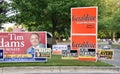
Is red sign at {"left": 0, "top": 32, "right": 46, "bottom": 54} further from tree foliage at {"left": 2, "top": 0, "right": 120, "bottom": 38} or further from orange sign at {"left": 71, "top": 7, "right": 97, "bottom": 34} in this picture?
tree foliage at {"left": 2, "top": 0, "right": 120, "bottom": 38}

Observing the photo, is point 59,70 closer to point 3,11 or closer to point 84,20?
point 84,20

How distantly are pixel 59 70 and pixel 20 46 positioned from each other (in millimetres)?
2944

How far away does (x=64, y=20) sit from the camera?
3494cm

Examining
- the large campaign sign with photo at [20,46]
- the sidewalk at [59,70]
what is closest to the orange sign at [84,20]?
the large campaign sign with photo at [20,46]

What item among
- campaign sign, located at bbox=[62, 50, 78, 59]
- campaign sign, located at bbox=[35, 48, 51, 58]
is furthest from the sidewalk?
campaign sign, located at bbox=[62, 50, 78, 59]

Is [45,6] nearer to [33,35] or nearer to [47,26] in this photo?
[47,26]

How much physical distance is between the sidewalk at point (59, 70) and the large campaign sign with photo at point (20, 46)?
1677 millimetres

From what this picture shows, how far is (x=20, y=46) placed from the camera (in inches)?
734

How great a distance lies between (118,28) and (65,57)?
4275cm

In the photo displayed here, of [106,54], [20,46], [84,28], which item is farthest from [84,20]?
[20,46]

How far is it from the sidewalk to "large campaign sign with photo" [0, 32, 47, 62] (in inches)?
66.0

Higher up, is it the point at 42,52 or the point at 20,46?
the point at 20,46

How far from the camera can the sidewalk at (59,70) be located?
16400 mm

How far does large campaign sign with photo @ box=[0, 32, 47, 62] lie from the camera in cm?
1822
